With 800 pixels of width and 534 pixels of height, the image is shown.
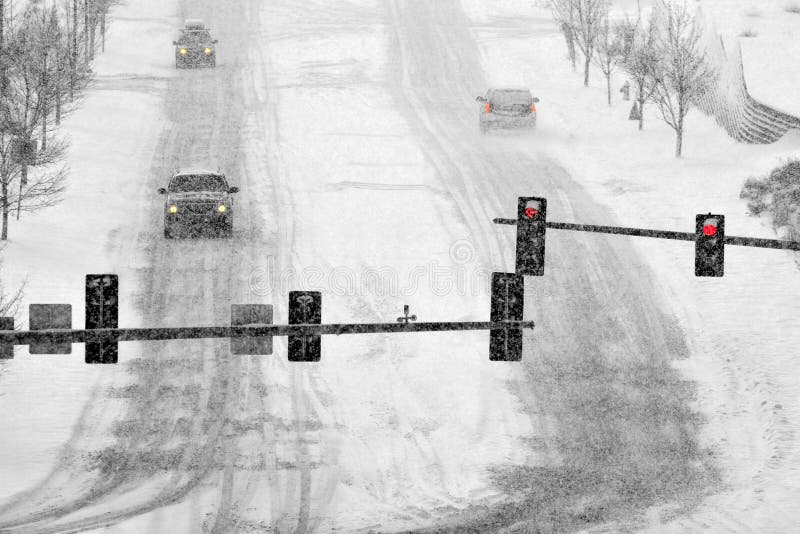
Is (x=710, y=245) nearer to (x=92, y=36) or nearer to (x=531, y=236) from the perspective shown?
(x=531, y=236)

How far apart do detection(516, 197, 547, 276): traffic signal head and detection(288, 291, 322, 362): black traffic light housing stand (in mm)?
2456

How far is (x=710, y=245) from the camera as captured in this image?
13477 mm

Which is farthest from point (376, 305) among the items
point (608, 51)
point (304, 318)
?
point (608, 51)

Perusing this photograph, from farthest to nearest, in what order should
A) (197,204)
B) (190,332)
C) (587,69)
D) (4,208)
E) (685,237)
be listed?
(587,69) < (197,204) < (4,208) < (685,237) < (190,332)

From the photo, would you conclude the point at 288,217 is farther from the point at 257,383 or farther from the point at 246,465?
the point at 246,465

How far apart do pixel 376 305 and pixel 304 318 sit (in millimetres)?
16423

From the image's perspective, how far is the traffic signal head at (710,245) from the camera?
530 inches

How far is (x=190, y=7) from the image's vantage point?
61500mm

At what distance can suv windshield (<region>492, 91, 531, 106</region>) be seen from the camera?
41156 millimetres

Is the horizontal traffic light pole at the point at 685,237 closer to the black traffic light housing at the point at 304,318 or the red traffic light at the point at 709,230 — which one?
the red traffic light at the point at 709,230

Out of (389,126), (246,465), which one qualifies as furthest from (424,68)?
(246,465)

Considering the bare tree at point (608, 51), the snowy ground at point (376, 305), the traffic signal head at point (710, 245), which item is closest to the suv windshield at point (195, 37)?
the snowy ground at point (376, 305)

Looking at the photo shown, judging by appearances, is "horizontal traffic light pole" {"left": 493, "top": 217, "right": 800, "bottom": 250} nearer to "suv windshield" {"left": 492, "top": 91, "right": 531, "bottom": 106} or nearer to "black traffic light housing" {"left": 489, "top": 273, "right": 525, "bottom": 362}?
"black traffic light housing" {"left": 489, "top": 273, "right": 525, "bottom": 362}

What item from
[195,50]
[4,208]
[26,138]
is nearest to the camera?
[4,208]
